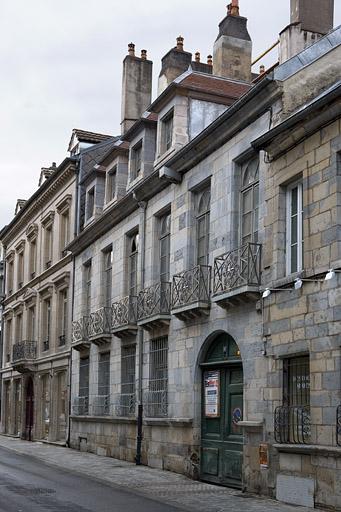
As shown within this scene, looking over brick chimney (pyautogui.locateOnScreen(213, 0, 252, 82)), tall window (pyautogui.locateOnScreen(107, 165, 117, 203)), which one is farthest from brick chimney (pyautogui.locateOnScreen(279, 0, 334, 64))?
tall window (pyautogui.locateOnScreen(107, 165, 117, 203))

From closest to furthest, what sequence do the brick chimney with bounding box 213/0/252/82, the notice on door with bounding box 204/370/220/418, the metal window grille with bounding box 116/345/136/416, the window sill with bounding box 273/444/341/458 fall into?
the window sill with bounding box 273/444/341/458, the notice on door with bounding box 204/370/220/418, the metal window grille with bounding box 116/345/136/416, the brick chimney with bounding box 213/0/252/82

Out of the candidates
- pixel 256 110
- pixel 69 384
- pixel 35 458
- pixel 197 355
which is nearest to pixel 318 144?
pixel 256 110

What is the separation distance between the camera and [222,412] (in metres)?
15.3

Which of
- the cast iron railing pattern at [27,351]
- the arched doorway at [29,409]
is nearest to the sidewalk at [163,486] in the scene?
the cast iron railing pattern at [27,351]

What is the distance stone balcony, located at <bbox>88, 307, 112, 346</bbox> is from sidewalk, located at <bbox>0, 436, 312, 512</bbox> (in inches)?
130

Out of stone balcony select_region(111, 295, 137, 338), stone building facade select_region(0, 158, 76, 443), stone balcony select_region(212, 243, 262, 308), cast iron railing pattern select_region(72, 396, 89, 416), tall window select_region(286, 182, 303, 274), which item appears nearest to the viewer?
tall window select_region(286, 182, 303, 274)

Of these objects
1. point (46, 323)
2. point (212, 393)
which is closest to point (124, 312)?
point (212, 393)

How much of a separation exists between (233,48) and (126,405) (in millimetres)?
10183

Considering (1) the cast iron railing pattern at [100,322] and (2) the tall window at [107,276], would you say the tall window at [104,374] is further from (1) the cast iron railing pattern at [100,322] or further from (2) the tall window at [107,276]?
(2) the tall window at [107,276]

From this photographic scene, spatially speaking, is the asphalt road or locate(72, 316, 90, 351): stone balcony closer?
the asphalt road

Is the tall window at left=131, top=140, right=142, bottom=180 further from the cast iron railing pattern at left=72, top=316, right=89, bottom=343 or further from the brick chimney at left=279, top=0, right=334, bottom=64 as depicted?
the brick chimney at left=279, top=0, right=334, bottom=64

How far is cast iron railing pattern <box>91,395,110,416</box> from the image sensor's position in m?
22.5

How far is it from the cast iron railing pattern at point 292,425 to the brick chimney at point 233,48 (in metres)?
11.5

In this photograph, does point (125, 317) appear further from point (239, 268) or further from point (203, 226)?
point (239, 268)
